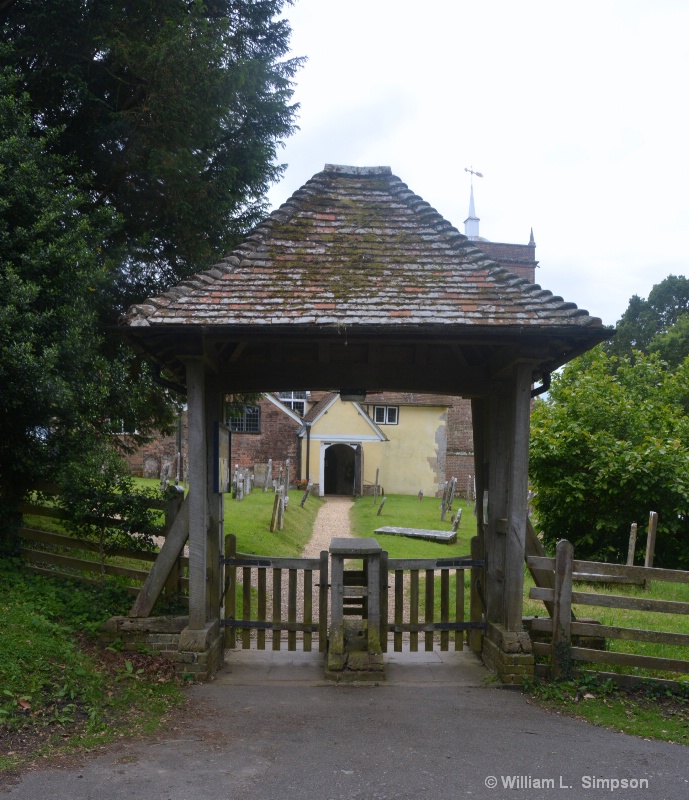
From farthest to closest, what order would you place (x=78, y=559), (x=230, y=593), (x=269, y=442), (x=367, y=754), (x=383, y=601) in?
(x=269, y=442), (x=78, y=559), (x=230, y=593), (x=383, y=601), (x=367, y=754)

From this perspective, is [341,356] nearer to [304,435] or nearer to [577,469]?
[577,469]

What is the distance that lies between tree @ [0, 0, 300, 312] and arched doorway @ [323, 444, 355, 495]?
3145 cm

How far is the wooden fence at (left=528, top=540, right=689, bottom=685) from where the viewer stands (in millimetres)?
7195

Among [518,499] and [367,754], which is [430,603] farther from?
[367,754]

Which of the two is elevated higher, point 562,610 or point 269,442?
point 269,442

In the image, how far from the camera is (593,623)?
7672mm

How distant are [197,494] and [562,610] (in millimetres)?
3918

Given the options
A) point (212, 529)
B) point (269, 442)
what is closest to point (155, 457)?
point (269, 442)

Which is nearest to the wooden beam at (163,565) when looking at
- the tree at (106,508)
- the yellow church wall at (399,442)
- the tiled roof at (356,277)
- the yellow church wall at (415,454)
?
the tree at (106,508)

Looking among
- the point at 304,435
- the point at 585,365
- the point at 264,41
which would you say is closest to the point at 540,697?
the point at 264,41

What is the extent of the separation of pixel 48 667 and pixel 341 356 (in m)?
4.51

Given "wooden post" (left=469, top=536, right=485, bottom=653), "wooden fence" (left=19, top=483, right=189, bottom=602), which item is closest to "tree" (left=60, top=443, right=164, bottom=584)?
"wooden fence" (left=19, top=483, right=189, bottom=602)

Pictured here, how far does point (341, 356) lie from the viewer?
8820mm

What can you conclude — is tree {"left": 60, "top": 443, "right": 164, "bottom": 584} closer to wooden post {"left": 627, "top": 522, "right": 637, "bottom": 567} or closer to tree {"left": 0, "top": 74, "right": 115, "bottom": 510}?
tree {"left": 0, "top": 74, "right": 115, "bottom": 510}
